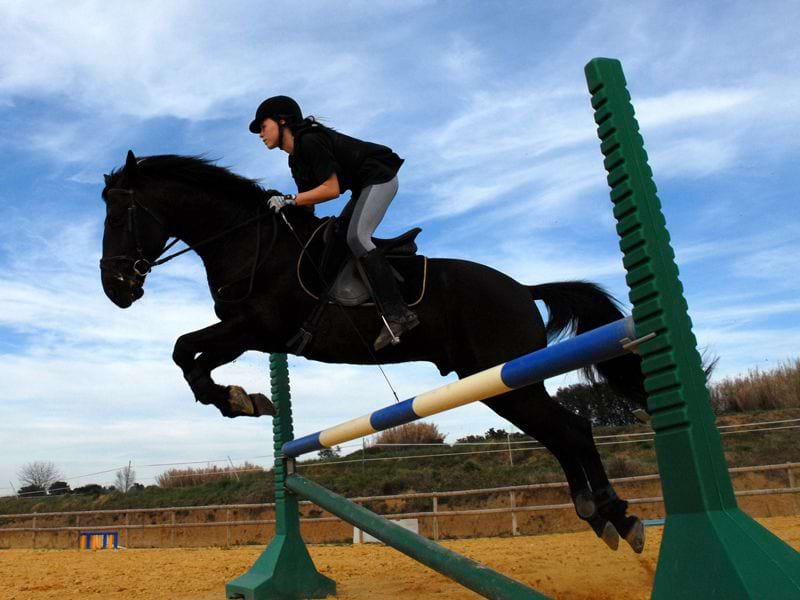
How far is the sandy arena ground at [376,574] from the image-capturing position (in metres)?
3.67

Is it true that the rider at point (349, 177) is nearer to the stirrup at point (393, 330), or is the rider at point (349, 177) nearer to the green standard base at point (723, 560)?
the stirrup at point (393, 330)

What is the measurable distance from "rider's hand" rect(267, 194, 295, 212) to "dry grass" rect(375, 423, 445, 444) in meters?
14.8

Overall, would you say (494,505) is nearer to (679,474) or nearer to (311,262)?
(311,262)

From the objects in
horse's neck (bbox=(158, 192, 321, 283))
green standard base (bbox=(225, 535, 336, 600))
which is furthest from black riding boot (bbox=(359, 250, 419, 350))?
green standard base (bbox=(225, 535, 336, 600))

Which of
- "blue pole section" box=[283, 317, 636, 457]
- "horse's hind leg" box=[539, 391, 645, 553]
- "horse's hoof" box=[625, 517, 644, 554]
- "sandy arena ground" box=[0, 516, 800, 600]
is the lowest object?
"sandy arena ground" box=[0, 516, 800, 600]

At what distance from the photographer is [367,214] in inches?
123

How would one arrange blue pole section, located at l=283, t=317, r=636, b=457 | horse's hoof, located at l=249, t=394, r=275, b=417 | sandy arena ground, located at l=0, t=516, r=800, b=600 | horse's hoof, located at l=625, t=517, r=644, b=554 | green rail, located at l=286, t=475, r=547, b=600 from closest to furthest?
blue pole section, located at l=283, t=317, r=636, b=457
green rail, located at l=286, t=475, r=547, b=600
horse's hoof, located at l=625, t=517, r=644, b=554
horse's hoof, located at l=249, t=394, r=275, b=417
sandy arena ground, located at l=0, t=516, r=800, b=600

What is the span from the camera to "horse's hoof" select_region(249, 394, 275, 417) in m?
3.21

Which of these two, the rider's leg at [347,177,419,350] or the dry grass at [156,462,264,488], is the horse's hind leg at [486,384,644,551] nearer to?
the rider's leg at [347,177,419,350]

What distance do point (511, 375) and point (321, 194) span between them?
1.64 metres

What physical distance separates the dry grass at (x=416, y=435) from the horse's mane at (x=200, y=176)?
568 inches

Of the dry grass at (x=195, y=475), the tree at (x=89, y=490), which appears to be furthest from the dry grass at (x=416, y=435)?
the tree at (x=89, y=490)

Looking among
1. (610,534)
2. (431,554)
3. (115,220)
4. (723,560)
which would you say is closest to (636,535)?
(610,534)

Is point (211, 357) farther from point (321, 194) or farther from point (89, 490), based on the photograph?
point (89, 490)
